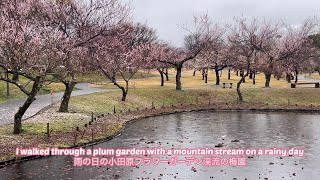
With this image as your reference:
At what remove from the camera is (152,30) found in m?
120

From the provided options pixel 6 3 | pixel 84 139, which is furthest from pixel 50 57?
pixel 6 3

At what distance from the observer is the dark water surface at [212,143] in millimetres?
20672

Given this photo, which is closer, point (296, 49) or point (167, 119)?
point (167, 119)

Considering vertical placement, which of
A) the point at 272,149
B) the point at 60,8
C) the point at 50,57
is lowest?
the point at 272,149

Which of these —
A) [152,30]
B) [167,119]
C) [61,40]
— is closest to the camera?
[61,40]

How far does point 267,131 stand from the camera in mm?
35406

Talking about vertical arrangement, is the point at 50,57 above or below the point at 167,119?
above

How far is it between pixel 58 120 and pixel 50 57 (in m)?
8.50

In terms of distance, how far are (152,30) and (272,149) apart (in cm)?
9538

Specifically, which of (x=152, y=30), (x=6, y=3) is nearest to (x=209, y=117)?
(x=6, y=3)

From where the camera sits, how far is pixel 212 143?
96.5ft

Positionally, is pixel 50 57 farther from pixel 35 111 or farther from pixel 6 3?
pixel 6 3

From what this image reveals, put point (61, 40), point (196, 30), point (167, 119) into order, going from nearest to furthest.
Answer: point (61, 40) → point (167, 119) → point (196, 30)

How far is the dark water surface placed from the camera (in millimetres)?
20672
